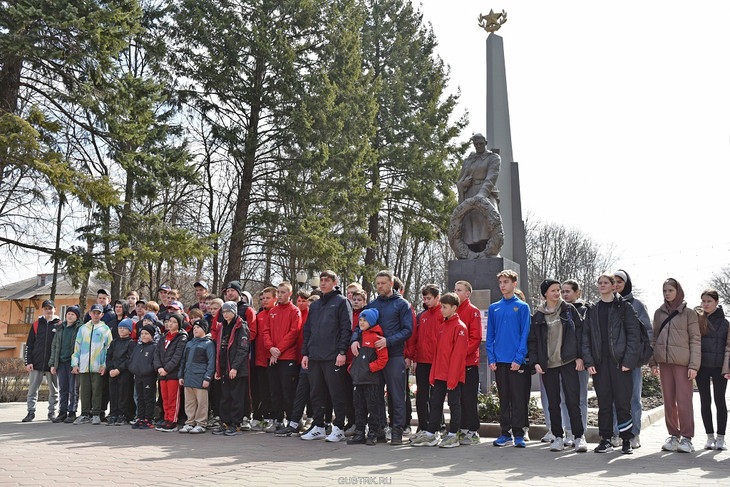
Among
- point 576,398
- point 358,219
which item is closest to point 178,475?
point 576,398

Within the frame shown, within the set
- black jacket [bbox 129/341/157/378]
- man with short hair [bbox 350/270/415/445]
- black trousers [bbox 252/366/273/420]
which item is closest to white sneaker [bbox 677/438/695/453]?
man with short hair [bbox 350/270/415/445]

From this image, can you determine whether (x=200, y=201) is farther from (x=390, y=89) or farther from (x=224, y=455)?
(x=224, y=455)

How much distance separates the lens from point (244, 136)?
2127cm

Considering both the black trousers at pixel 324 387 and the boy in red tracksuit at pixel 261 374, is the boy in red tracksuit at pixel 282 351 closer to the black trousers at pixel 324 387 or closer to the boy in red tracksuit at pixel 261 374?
the boy in red tracksuit at pixel 261 374

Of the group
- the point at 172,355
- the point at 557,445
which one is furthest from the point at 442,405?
the point at 172,355

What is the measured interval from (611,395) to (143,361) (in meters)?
6.35

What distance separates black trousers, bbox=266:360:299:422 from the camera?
8.71 m

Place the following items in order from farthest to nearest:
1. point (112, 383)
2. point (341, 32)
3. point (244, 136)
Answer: point (341, 32), point (244, 136), point (112, 383)

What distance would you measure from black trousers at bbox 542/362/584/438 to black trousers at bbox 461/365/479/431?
0.79 m

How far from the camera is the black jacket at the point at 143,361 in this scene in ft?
30.5

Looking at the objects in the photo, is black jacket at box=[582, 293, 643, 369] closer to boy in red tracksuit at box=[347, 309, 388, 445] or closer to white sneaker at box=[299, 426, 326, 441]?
boy in red tracksuit at box=[347, 309, 388, 445]

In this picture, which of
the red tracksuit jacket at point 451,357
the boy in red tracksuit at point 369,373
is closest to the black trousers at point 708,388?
the red tracksuit jacket at point 451,357

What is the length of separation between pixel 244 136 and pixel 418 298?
20435 mm

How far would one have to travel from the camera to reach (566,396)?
710 cm
